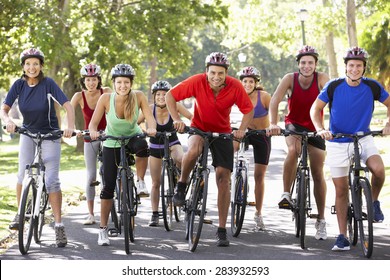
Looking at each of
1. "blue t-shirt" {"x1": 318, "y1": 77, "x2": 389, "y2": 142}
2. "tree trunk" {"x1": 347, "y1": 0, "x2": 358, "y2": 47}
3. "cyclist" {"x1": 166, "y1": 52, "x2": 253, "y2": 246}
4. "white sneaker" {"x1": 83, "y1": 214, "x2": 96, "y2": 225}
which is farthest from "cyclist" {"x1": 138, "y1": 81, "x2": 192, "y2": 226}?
"tree trunk" {"x1": 347, "y1": 0, "x2": 358, "y2": 47}

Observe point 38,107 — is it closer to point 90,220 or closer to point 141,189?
point 141,189

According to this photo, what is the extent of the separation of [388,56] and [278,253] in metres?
19.6

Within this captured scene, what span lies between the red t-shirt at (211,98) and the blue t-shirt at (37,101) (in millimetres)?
1280

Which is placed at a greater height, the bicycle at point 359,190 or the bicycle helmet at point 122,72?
the bicycle helmet at point 122,72

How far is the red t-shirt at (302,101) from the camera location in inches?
383

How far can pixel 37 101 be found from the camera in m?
9.20

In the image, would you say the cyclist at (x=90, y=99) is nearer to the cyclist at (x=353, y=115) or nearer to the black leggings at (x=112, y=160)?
the black leggings at (x=112, y=160)

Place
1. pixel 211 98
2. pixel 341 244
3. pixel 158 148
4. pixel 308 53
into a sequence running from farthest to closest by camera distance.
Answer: pixel 158 148 < pixel 308 53 < pixel 211 98 < pixel 341 244

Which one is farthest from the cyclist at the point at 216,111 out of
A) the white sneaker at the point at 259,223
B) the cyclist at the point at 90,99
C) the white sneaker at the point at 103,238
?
the cyclist at the point at 90,99

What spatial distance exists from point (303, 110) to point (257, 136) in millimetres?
1091

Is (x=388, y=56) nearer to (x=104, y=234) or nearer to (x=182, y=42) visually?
(x=182, y=42)

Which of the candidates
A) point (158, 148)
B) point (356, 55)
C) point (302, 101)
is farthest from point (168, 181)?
point (356, 55)

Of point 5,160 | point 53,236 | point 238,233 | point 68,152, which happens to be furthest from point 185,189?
point 68,152

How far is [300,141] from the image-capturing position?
9.96 metres
